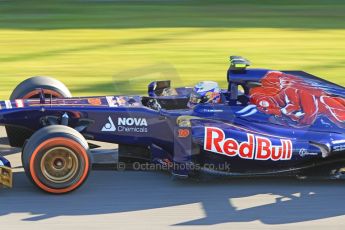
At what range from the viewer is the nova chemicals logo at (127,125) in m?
6.99

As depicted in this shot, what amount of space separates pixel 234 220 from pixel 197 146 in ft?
3.53

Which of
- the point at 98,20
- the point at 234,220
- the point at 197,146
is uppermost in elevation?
the point at 98,20

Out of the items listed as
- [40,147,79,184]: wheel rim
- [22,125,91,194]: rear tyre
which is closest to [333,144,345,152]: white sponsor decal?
[22,125,91,194]: rear tyre

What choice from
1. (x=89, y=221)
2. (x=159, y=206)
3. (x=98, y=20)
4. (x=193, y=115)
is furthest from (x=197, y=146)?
(x=98, y=20)

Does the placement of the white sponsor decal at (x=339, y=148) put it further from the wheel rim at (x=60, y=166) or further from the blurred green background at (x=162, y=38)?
the blurred green background at (x=162, y=38)

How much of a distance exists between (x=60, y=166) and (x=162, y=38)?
983cm

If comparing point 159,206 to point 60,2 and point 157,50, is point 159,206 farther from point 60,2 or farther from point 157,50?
point 60,2

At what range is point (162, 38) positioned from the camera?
1609 cm

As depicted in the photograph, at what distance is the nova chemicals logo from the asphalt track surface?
0.51 metres

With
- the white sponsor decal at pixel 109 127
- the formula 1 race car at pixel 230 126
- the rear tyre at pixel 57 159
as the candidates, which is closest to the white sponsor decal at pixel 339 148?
the formula 1 race car at pixel 230 126

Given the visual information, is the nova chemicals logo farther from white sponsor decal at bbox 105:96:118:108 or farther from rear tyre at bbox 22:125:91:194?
rear tyre at bbox 22:125:91:194

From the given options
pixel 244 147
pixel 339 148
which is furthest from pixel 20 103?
pixel 339 148

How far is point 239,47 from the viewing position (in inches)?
612

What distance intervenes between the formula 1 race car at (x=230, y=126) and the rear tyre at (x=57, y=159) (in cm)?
21
